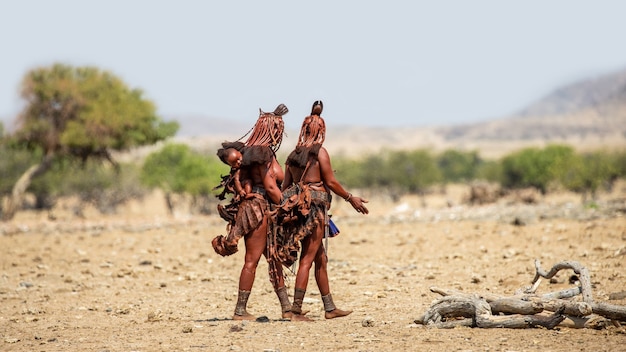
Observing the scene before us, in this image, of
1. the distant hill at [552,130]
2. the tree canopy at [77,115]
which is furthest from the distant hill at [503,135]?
the tree canopy at [77,115]

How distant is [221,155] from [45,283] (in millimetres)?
6035

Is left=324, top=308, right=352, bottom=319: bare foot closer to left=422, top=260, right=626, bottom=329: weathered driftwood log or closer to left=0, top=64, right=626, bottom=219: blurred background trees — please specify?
left=422, top=260, right=626, bottom=329: weathered driftwood log

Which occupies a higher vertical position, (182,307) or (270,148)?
(270,148)

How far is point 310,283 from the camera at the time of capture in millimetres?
12047

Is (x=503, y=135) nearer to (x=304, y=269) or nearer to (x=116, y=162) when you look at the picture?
(x=116, y=162)

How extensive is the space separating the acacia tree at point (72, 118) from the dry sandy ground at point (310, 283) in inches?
276

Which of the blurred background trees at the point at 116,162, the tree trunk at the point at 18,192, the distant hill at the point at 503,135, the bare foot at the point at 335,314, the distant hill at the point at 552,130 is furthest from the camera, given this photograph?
the distant hill at the point at 552,130

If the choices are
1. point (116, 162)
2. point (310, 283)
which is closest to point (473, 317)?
point (310, 283)

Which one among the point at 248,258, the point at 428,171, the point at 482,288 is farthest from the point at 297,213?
the point at 428,171

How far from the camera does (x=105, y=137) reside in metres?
28.1

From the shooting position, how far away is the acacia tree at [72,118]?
1084 inches

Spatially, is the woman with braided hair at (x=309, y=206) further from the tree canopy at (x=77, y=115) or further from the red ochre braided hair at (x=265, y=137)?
the tree canopy at (x=77, y=115)

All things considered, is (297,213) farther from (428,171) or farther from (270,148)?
(428,171)

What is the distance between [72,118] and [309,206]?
2214cm
